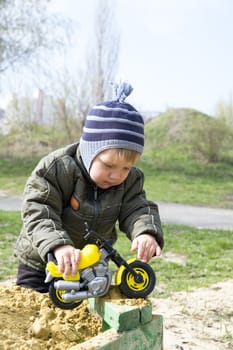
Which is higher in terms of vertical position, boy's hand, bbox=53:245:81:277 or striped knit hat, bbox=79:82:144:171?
striped knit hat, bbox=79:82:144:171

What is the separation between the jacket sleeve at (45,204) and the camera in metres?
1.67

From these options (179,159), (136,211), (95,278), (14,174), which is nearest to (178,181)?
(179,159)

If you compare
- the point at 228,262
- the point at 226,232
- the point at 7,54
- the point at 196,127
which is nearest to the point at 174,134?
the point at 196,127

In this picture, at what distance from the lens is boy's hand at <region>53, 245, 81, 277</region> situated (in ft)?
4.95

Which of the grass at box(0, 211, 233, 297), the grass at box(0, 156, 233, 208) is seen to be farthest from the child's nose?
the grass at box(0, 156, 233, 208)

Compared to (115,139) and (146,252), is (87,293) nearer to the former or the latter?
(146,252)

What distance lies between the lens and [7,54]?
11938mm

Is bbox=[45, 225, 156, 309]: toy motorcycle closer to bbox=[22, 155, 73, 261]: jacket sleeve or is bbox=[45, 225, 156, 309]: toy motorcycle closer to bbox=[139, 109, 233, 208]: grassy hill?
bbox=[22, 155, 73, 261]: jacket sleeve

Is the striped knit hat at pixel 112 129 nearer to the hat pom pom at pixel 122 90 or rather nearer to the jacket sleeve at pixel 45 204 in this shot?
the hat pom pom at pixel 122 90

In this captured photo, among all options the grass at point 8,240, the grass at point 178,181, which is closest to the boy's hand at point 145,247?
the grass at point 8,240

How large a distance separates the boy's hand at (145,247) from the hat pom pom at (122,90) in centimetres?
53

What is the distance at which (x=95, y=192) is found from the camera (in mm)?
1993

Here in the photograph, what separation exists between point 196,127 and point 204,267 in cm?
1280

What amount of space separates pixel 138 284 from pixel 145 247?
0.46ft
